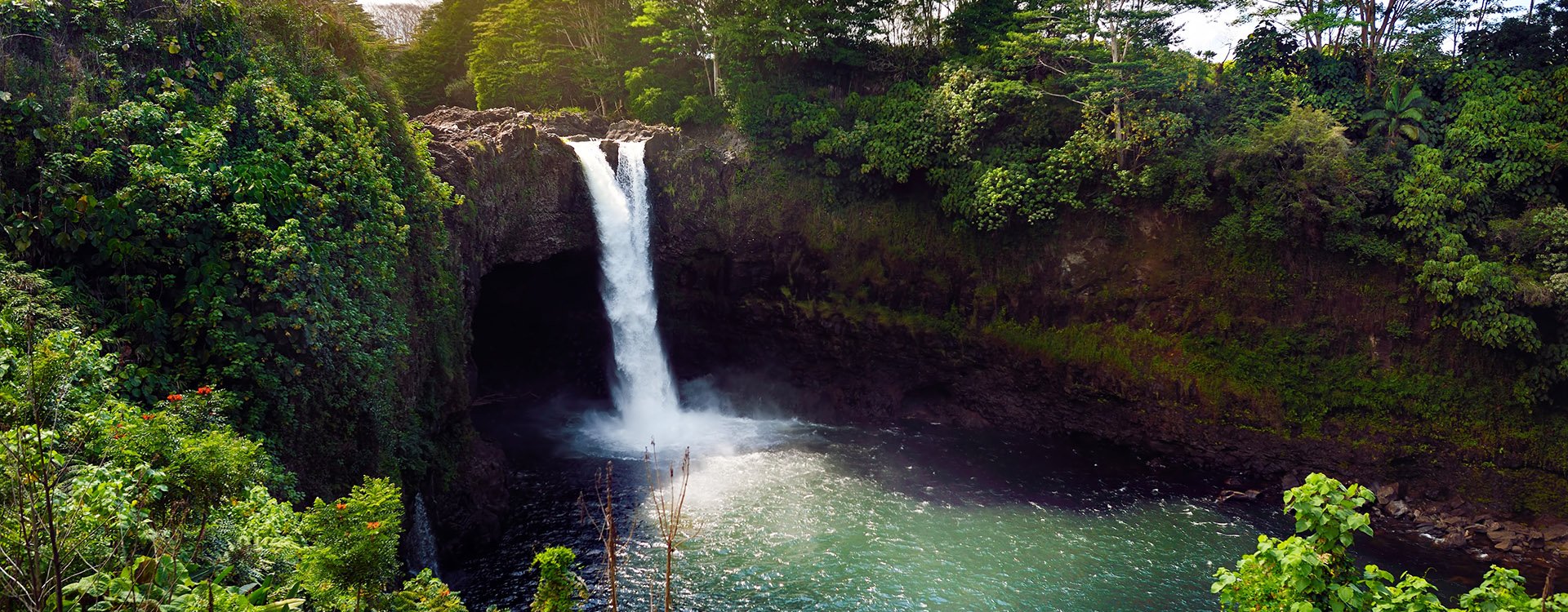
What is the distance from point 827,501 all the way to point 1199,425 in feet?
34.4

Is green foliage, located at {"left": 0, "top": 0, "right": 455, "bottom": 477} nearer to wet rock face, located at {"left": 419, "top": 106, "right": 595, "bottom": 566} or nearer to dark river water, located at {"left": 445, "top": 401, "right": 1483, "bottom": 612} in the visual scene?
wet rock face, located at {"left": 419, "top": 106, "right": 595, "bottom": 566}

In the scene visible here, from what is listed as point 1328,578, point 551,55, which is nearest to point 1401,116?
point 1328,578

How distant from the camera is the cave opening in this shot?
76.0ft

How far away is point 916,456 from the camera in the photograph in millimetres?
20766

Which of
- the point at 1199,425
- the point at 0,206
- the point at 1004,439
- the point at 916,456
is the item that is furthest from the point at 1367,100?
the point at 0,206

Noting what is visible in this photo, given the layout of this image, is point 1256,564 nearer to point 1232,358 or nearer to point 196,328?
point 196,328

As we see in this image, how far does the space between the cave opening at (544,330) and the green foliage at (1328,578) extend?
777 inches

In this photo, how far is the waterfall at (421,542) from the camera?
1320cm

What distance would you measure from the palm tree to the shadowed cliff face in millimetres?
3535

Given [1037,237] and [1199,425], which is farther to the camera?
[1037,237]

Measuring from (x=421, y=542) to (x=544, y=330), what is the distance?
1188 cm

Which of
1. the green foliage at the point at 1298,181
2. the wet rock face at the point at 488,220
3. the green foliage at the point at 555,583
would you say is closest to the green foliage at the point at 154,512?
the green foliage at the point at 555,583

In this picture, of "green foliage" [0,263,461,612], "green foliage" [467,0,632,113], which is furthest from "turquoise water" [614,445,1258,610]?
"green foliage" [467,0,632,113]

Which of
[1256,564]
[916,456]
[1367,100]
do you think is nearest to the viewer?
[1256,564]
